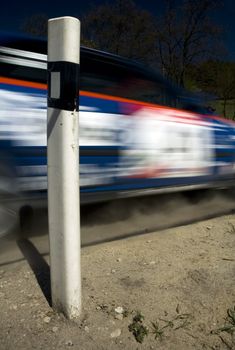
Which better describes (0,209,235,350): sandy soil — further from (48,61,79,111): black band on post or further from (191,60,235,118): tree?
(191,60,235,118): tree

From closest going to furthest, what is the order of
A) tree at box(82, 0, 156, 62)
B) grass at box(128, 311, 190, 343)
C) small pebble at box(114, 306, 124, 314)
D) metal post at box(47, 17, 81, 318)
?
metal post at box(47, 17, 81, 318) < grass at box(128, 311, 190, 343) < small pebble at box(114, 306, 124, 314) < tree at box(82, 0, 156, 62)

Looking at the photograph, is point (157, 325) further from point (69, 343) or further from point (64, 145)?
point (64, 145)

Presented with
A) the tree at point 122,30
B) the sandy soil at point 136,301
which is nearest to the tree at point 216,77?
the tree at point 122,30

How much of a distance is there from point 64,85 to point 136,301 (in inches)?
50.7

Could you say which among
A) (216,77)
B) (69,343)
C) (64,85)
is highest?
(216,77)

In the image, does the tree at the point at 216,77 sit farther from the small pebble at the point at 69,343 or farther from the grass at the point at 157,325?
the small pebble at the point at 69,343

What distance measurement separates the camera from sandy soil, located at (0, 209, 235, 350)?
2053mm

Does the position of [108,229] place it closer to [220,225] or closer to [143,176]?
[143,176]

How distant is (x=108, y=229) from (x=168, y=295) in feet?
4.14

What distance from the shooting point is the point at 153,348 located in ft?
6.57

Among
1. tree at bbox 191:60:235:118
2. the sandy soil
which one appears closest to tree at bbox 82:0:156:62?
tree at bbox 191:60:235:118

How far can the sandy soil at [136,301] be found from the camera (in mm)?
2053

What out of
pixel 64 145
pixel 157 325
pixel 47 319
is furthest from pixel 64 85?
pixel 157 325

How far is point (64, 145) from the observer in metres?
2.01
